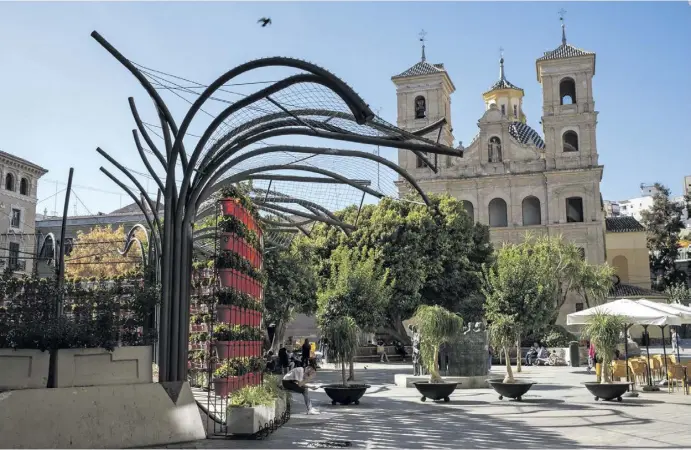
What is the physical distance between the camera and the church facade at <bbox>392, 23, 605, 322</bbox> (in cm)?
5453

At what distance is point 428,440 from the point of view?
434 inches

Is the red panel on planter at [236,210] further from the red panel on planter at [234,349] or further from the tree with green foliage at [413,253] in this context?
the tree with green foliage at [413,253]

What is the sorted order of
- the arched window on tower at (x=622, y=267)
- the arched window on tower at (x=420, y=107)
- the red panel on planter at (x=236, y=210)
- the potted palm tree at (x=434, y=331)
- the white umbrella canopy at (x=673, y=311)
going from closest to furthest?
the red panel on planter at (x=236, y=210) < the potted palm tree at (x=434, y=331) < the white umbrella canopy at (x=673, y=311) < the arched window on tower at (x=420, y=107) < the arched window on tower at (x=622, y=267)

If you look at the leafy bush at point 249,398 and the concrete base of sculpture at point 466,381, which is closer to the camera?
the leafy bush at point 249,398

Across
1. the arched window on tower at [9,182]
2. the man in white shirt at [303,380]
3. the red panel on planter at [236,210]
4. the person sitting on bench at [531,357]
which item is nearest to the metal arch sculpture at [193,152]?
the red panel on planter at [236,210]

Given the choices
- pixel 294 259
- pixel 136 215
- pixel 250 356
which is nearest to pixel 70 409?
pixel 250 356

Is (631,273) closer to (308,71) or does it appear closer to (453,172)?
(453,172)

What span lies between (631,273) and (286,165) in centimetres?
5786

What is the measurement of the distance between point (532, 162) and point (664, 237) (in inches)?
901

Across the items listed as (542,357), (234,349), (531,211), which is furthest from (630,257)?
(234,349)

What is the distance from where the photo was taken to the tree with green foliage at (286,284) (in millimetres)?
31797

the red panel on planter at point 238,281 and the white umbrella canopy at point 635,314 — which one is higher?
the red panel on planter at point 238,281

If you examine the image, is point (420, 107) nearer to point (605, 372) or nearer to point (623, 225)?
point (623, 225)

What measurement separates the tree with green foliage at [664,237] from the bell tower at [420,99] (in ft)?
89.1
